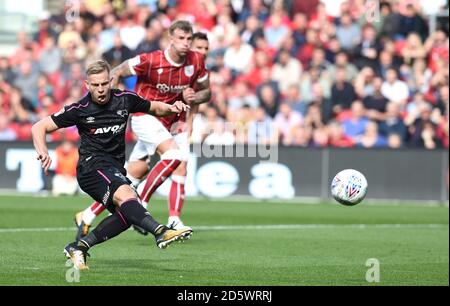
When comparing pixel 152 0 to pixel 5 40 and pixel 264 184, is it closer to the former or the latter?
pixel 5 40

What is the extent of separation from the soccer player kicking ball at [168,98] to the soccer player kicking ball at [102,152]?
2633 millimetres

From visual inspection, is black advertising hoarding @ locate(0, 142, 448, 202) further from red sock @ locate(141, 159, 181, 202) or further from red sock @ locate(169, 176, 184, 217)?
red sock @ locate(141, 159, 181, 202)

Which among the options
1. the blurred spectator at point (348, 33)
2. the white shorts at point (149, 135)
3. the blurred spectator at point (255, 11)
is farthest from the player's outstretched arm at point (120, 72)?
the blurred spectator at point (255, 11)

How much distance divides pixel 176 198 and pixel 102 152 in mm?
3091

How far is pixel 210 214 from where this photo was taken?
55.5ft

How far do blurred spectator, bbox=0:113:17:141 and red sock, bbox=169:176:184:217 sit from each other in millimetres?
11081

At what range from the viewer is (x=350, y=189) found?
34.7ft

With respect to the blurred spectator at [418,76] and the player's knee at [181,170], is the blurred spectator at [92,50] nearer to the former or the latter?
the blurred spectator at [418,76]

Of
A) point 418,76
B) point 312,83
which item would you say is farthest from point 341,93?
→ point 418,76

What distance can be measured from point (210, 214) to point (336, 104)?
6299mm

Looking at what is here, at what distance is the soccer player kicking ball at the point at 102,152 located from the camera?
30.8 feet
